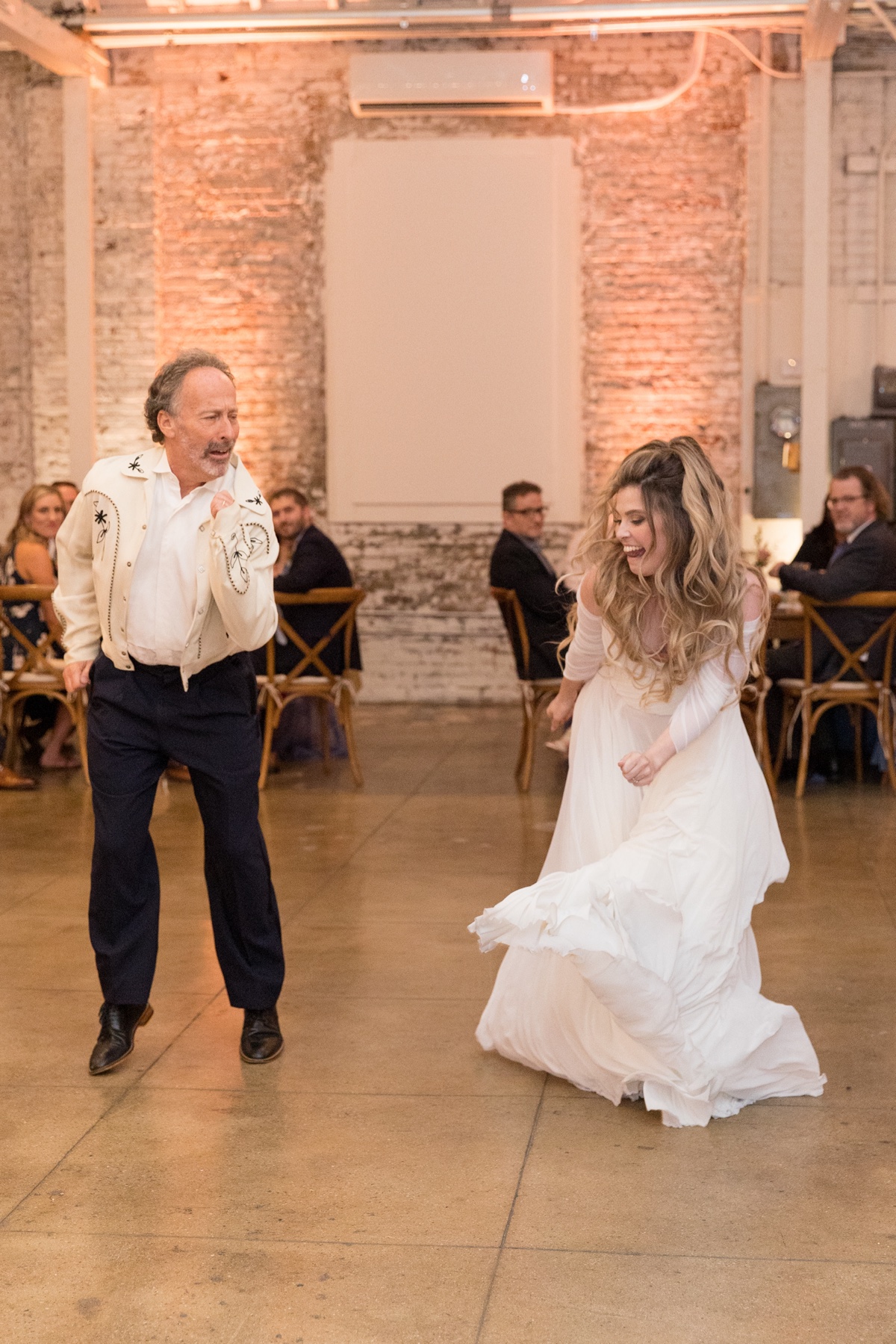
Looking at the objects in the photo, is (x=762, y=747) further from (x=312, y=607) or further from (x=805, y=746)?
(x=312, y=607)

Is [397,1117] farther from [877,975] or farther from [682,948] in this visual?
[877,975]

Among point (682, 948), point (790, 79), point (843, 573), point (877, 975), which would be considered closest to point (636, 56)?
point (790, 79)

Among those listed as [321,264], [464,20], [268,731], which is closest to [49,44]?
[321,264]

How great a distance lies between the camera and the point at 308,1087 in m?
3.20

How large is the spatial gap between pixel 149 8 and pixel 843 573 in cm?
561

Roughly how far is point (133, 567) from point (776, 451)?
6853 mm

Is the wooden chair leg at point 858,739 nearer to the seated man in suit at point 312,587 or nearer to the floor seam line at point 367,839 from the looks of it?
the floor seam line at point 367,839

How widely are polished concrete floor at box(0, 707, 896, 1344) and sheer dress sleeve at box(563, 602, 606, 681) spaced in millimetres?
869

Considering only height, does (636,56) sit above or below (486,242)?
above

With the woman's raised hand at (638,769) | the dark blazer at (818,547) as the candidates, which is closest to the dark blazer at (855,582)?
the dark blazer at (818,547)

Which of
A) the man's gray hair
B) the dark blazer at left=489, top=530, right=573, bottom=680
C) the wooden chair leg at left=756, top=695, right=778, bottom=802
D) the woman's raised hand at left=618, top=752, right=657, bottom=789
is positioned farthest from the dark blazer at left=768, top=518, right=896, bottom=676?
the man's gray hair

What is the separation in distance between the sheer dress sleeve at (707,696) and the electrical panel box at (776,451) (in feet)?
21.3

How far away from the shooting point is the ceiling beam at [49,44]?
8211 millimetres

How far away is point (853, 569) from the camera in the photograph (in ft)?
20.6
